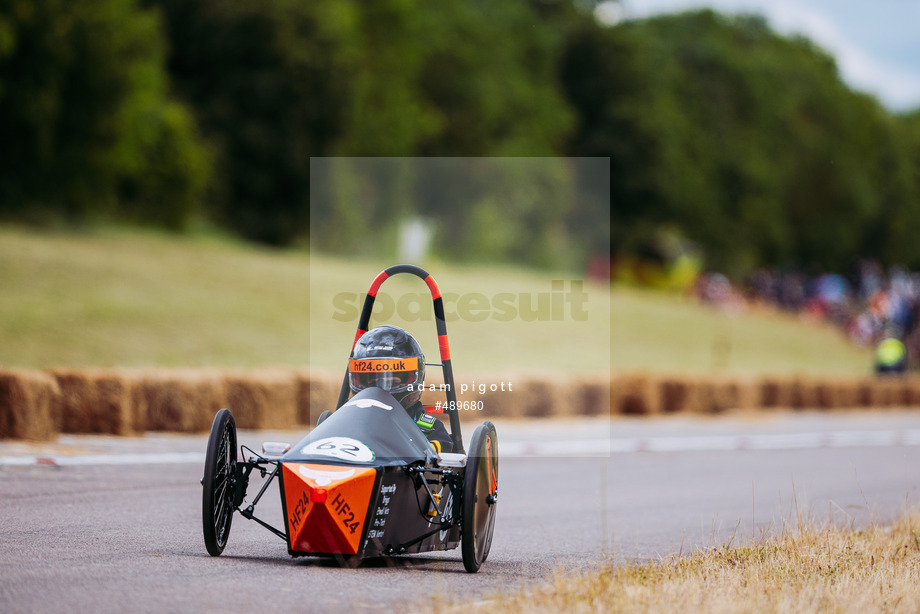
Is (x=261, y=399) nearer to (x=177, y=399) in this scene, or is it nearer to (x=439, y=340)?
(x=177, y=399)

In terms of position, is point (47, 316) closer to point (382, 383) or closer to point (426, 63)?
point (382, 383)

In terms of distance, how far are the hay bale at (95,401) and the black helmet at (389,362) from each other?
6.35m

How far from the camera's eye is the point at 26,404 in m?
11.4

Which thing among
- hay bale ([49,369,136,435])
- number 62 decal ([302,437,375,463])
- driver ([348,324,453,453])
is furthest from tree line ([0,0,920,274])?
number 62 decal ([302,437,375,463])

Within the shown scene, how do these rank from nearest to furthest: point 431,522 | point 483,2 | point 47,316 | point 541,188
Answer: point 431,522 → point 47,316 → point 541,188 → point 483,2

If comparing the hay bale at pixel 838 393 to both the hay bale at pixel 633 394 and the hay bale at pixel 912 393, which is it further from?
the hay bale at pixel 633 394

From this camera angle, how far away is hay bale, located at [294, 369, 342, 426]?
1505cm

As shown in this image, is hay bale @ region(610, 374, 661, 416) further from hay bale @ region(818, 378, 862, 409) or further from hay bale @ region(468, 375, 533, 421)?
hay bale @ region(818, 378, 862, 409)

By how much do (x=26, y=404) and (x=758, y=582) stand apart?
784 centimetres

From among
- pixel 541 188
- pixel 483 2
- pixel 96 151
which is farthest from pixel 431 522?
pixel 483 2

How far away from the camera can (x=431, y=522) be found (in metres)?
6.38

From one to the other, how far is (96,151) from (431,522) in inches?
1061

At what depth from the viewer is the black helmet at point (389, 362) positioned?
21.6 feet

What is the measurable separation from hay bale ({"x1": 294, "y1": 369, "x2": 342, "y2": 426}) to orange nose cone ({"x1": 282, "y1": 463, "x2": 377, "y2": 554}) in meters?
9.17
